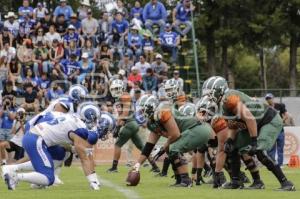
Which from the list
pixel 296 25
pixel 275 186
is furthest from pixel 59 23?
pixel 275 186

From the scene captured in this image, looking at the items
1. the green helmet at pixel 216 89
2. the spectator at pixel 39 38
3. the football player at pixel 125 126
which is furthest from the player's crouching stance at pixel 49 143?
the spectator at pixel 39 38

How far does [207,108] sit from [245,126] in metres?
0.91

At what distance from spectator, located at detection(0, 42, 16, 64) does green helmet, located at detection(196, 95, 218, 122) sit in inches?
458

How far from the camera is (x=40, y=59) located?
24.1m

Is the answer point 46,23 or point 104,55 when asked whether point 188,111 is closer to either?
point 104,55

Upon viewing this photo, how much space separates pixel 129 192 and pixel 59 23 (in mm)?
14526

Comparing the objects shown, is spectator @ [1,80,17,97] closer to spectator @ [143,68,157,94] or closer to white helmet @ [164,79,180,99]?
spectator @ [143,68,157,94]

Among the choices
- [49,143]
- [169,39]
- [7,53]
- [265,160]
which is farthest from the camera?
[169,39]

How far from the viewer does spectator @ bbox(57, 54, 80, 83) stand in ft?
77.5

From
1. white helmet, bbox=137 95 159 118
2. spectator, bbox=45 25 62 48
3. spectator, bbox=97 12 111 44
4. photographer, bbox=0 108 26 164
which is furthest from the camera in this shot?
spectator, bbox=97 12 111 44

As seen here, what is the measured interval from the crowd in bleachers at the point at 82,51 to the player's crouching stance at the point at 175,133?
8986 millimetres

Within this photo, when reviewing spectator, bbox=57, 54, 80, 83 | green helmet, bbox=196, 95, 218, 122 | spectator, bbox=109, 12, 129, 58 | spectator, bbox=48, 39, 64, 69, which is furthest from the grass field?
spectator, bbox=109, 12, 129, 58

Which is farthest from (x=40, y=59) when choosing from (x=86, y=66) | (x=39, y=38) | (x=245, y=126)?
(x=245, y=126)

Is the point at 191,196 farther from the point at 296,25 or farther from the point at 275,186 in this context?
the point at 296,25
